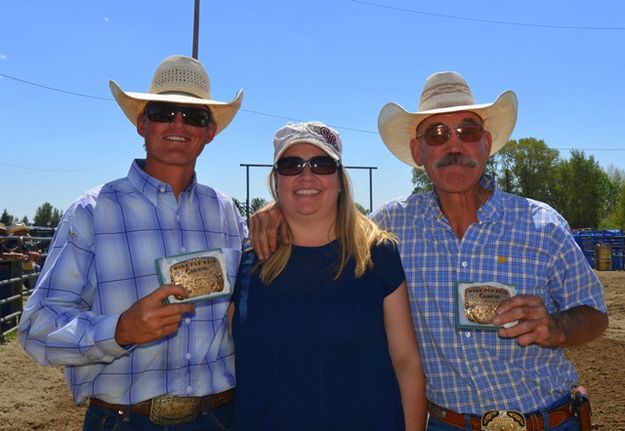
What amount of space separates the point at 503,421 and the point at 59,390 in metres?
6.29

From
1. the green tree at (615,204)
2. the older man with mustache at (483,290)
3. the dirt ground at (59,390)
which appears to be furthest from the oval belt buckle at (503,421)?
the green tree at (615,204)

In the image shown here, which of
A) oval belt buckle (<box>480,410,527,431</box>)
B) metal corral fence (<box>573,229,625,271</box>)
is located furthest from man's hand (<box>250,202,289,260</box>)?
metal corral fence (<box>573,229,625,271</box>)

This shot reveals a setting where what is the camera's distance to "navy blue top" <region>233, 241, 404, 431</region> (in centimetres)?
237

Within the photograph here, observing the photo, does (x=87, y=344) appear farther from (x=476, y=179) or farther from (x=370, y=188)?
(x=370, y=188)

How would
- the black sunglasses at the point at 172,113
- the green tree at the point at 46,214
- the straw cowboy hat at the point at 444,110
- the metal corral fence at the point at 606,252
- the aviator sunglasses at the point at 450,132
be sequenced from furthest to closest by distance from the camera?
the green tree at the point at 46,214 → the metal corral fence at the point at 606,252 → the straw cowboy hat at the point at 444,110 → the aviator sunglasses at the point at 450,132 → the black sunglasses at the point at 172,113

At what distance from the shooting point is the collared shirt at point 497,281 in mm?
2693

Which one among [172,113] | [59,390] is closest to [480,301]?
[172,113]

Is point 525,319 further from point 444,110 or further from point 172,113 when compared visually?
point 172,113

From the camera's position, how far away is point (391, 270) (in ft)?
8.50

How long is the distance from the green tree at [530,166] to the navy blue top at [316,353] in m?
72.3

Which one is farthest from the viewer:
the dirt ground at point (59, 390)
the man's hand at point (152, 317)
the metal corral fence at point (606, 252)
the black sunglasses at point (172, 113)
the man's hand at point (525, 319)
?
the metal corral fence at point (606, 252)

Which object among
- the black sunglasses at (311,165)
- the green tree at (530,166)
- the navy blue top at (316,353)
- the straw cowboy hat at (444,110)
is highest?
the green tree at (530,166)

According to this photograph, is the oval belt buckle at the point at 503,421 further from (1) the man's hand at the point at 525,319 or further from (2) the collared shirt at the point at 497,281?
(1) the man's hand at the point at 525,319

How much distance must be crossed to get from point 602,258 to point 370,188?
14123 millimetres
